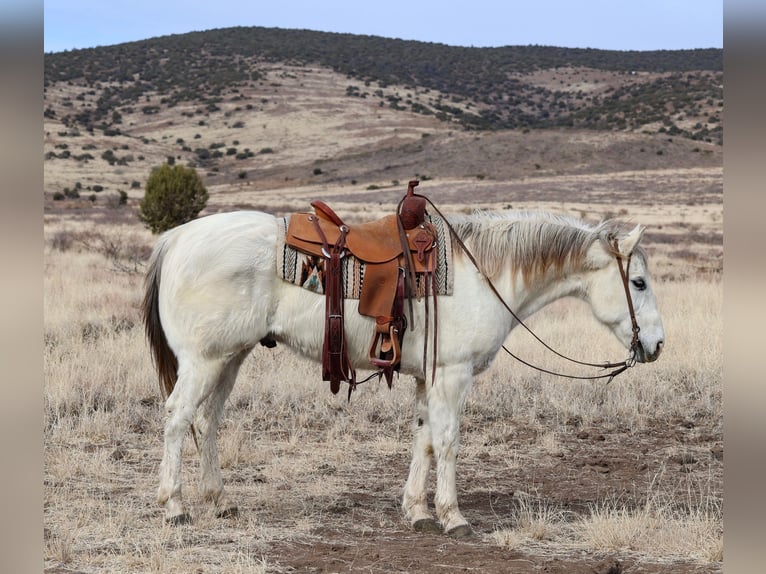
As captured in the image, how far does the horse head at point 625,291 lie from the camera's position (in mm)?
5805

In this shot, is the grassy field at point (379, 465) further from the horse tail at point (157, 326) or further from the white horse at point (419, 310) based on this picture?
the horse tail at point (157, 326)

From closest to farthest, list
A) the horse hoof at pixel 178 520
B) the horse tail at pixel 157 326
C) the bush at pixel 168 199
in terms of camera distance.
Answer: the horse hoof at pixel 178 520 → the horse tail at pixel 157 326 → the bush at pixel 168 199

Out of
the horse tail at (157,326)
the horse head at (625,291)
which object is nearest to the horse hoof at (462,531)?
Result: the horse head at (625,291)

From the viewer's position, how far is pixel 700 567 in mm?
5055

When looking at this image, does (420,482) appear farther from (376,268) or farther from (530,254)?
(530,254)

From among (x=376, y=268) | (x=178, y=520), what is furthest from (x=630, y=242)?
(x=178, y=520)

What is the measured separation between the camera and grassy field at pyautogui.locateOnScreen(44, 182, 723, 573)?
527 centimetres

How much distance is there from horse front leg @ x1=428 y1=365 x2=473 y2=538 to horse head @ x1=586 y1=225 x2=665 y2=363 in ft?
3.68

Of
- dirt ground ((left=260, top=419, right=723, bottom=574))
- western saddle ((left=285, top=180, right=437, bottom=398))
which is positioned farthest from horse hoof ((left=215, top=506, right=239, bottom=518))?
western saddle ((left=285, top=180, right=437, bottom=398))

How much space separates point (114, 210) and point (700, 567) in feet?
119
